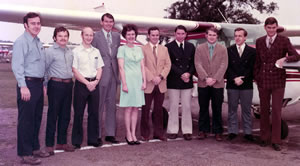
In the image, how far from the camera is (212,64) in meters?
4.87

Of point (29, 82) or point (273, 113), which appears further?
point (273, 113)

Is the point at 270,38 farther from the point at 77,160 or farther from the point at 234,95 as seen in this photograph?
the point at 77,160

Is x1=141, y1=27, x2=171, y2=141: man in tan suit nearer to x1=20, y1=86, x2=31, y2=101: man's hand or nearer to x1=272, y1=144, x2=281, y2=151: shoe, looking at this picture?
x1=272, y1=144, x2=281, y2=151: shoe

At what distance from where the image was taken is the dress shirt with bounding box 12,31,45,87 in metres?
3.46

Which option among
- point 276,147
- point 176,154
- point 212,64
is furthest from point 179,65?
point 276,147

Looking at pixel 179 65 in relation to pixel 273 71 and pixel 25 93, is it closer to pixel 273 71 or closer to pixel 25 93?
pixel 273 71

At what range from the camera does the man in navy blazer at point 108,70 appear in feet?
15.0

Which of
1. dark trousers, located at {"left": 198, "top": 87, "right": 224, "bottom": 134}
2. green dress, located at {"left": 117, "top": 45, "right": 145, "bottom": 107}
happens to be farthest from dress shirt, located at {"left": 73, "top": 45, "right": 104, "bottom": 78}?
dark trousers, located at {"left": 198, "top": 87, "right": 224, "bottom": 134}

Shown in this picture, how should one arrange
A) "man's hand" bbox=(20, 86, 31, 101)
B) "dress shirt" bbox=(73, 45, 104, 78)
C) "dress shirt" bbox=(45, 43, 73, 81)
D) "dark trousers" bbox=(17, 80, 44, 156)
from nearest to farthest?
"man's hand" bbox=(20, 86, 31, 101) < "dark trousers" bbox=(17, 80, 44, 156) < "dress shirt" bbox=(45, 43, 73, 81) < "dress shirt" bbox=(73, 45, 104, 78)

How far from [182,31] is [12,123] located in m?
3.52

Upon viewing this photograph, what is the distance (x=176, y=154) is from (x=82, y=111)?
51.6 inches

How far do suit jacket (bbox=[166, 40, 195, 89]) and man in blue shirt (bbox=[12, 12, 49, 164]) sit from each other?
194 cm

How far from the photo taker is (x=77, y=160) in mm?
3752

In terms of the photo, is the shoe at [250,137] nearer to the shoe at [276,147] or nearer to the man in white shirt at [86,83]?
the shoe at [276,147]
